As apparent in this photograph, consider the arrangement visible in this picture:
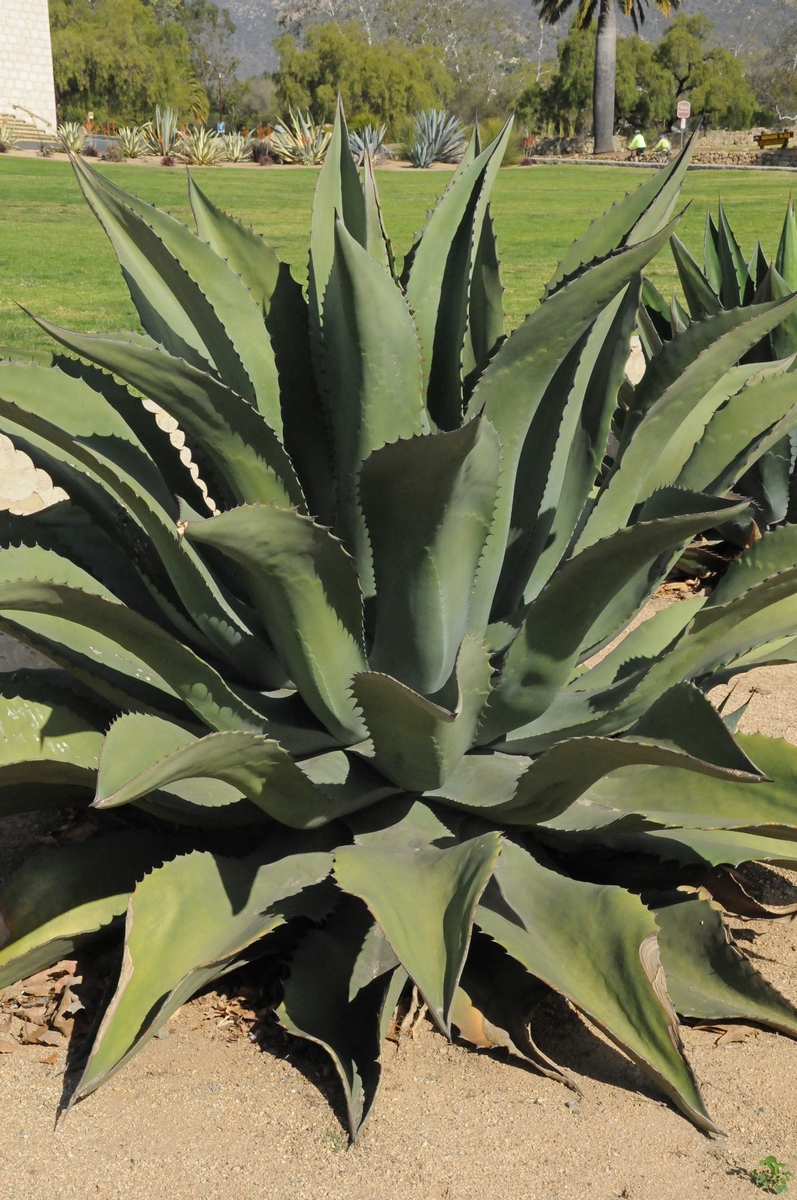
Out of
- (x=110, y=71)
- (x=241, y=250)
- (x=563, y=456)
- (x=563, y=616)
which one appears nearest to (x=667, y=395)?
(x=563, y=456)

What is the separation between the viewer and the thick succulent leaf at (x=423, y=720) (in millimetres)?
1726

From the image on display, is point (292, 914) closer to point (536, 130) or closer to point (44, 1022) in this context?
point (44, 1022)

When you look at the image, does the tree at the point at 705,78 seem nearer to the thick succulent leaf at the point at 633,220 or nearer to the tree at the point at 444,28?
the tree at the point at 444,28

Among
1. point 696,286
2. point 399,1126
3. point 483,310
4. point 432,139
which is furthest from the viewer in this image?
point 432,139

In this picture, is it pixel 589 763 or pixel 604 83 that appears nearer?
pixel 589 763

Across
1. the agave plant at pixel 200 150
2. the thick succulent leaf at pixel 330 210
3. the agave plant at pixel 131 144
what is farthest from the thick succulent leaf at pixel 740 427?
the agave plant at pixel 131 144

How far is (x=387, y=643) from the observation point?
199 cm

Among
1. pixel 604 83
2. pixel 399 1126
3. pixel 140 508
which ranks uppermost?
pixel 604 83

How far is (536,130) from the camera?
5688 centimetres

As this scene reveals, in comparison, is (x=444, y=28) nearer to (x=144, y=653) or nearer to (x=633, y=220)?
(x=633, y=220)

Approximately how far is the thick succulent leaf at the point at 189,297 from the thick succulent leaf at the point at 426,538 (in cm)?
42

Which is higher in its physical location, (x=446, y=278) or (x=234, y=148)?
(x=234, y=148)

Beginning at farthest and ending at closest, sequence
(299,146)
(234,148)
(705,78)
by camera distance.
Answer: (705,78)
(234,148)
(299,146)

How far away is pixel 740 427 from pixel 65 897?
155 cm
